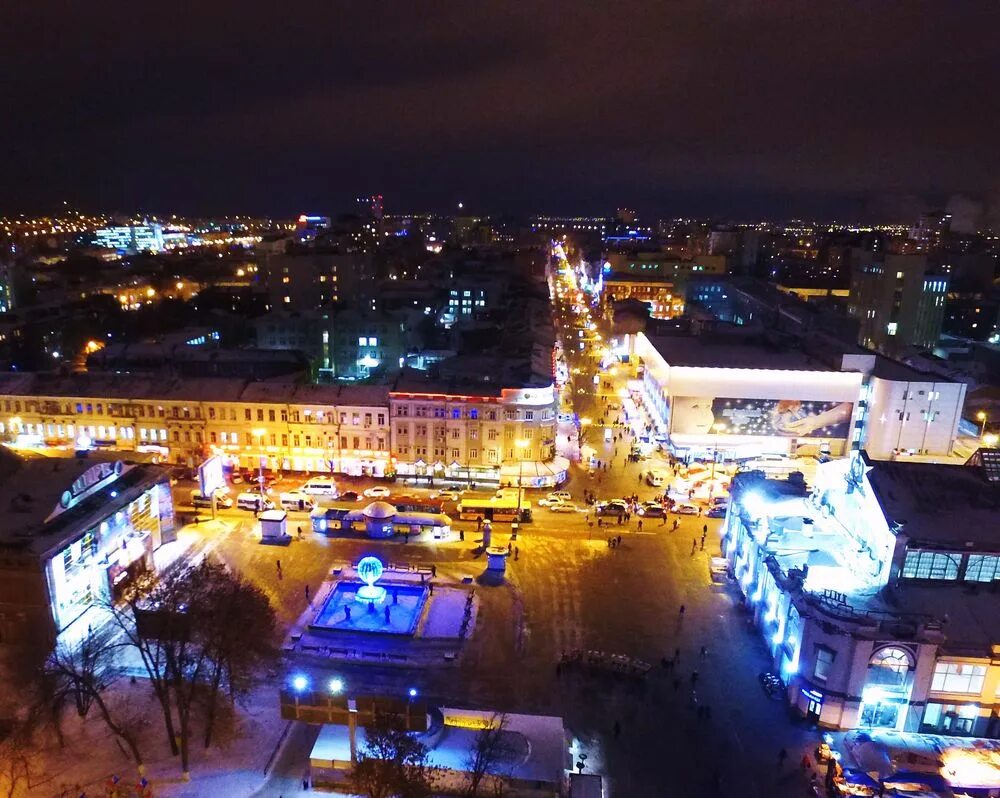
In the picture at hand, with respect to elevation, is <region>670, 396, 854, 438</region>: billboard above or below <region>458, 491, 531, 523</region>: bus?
above

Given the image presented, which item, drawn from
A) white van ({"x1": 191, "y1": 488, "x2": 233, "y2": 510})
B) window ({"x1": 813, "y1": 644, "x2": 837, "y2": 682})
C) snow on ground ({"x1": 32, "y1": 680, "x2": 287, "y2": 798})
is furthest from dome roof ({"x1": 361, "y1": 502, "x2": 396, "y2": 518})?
window ({"x1": 813, "y1": 644, "x2": 837, "y2": 682})

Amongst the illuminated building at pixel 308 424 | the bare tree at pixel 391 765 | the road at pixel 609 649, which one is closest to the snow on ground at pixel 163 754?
the road at pixel 609 649

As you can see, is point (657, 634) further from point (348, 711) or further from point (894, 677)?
point (348, 711)

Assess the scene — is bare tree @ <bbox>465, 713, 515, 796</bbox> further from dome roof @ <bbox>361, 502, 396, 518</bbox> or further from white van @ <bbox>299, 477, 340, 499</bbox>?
white van @ <bbox>299, 477, 340, 499</bbox>

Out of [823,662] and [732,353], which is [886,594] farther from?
[732,353]

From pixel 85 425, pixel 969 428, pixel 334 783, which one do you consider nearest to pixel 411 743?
pixel 334 783

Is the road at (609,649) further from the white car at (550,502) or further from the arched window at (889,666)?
the arched window at (889,666)

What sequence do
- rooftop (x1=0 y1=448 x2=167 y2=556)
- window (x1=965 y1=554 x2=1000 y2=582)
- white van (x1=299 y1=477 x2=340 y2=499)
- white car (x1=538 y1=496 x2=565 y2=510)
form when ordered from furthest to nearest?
1. white van (x1=299 y1=477 x2=340 y2=499)
2. white car (x1=538 y1=496 x2=565 y2=510)
3. rooftop (x1=0 y1=448 x2=167 y2=556)
4. window (x1=965 y1=554 x2=1000 y2=582)
